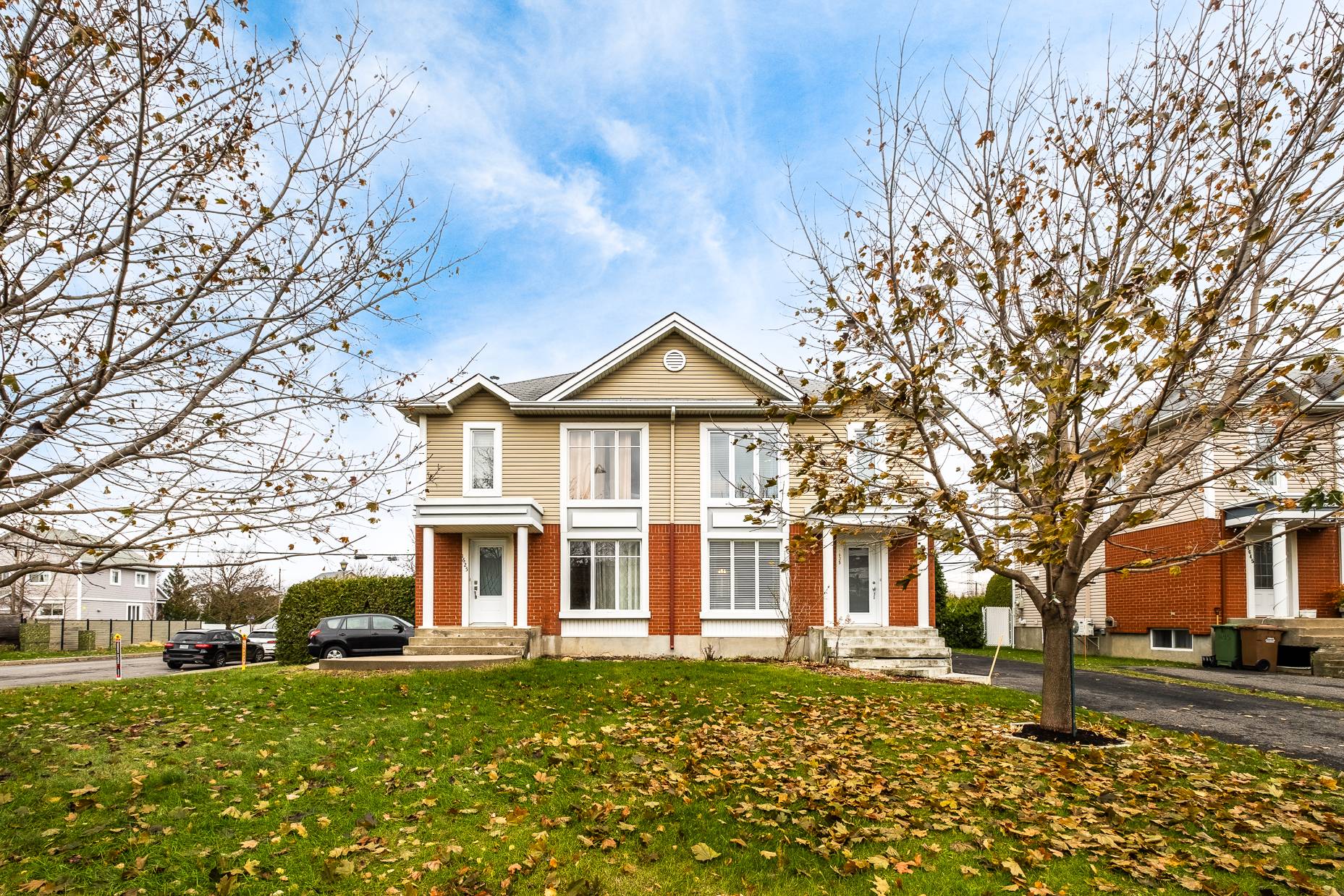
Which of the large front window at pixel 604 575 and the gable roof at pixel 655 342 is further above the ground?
the gable roof at pixel 655 342

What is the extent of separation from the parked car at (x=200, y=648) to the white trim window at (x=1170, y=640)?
93.1ft

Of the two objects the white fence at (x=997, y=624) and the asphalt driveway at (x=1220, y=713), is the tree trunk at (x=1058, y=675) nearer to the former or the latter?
the asphalt driveway at (x=1220, y=713)

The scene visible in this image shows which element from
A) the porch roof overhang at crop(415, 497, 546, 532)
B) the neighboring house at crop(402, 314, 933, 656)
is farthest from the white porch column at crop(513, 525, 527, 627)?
the porch roof overhang at crop(415, 497, 546, 532)

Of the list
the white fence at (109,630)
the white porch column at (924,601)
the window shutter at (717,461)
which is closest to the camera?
the white porch column at (924,601)

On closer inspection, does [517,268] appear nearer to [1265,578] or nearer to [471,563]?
[471,563]

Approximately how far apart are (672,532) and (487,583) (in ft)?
15.2

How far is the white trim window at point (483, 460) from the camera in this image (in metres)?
19.5

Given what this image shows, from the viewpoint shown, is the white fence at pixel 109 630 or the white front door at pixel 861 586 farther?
the white fence at pixel 109 630

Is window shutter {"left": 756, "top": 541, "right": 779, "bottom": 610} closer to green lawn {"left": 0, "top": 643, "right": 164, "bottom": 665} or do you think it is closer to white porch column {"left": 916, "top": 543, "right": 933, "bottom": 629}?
white porch column {"left": 916, "top": 543, "right": 933, "bottom": 629}

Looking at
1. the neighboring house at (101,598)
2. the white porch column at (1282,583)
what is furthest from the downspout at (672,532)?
the neighboring house at (101,598)

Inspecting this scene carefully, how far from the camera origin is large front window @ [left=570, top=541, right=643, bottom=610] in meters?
19.2

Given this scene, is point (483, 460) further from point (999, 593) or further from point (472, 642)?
point (999, 593)

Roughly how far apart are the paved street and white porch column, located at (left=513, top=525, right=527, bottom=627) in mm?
7559

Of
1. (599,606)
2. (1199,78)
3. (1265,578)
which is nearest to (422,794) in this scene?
(1199,78)
